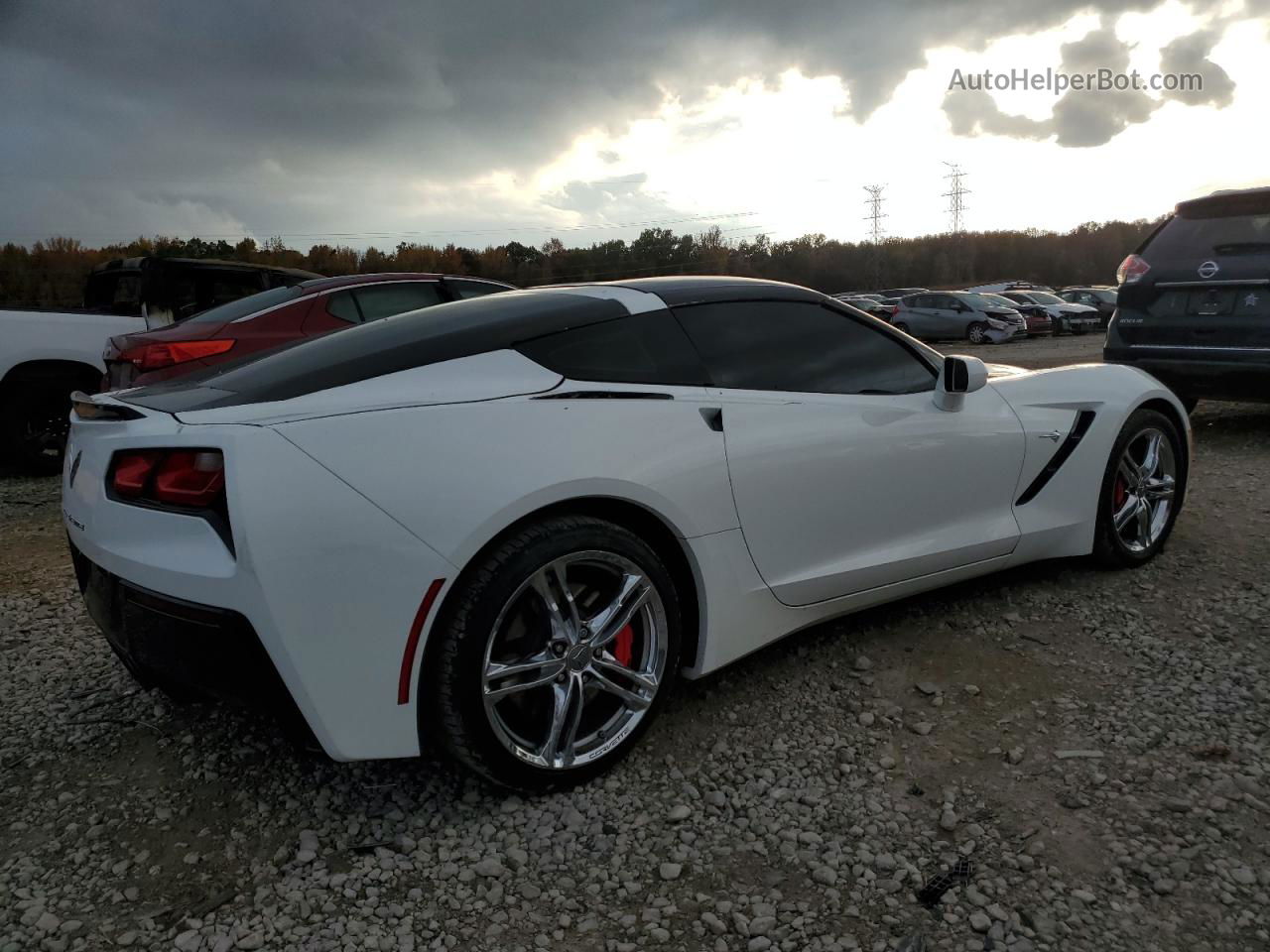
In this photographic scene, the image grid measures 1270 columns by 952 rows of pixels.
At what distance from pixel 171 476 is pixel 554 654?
3.35 ft

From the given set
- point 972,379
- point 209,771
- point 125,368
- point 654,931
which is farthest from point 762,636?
point 125,368

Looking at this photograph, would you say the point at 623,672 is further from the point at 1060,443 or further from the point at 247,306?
the point at 247,306

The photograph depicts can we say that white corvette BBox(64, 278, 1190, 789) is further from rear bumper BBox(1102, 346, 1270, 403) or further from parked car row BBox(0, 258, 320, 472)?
parked car row BBox(0, 258, 320, 472)

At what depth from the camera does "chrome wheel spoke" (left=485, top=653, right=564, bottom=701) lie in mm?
2244

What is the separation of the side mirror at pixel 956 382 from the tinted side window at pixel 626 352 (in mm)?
1020

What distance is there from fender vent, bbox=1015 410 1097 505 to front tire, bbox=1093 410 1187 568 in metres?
0.20

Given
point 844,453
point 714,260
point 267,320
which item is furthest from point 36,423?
point 714,260

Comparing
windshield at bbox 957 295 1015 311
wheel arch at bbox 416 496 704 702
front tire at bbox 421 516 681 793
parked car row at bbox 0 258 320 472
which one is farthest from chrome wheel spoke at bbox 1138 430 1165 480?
windshield at bbox 957 295 1015 311

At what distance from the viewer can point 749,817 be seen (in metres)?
2.33

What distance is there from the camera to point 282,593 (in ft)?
6.49

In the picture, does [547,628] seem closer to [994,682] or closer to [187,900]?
[187,900]

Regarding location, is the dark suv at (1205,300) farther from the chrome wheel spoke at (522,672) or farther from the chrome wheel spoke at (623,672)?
the chrome wheel spoke at (522,672)

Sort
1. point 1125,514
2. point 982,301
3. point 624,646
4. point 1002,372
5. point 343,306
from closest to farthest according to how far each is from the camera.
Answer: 1. point 624,646
2. point 1002,372
3. point 1125,514
4. point 343,306
5. point 982,301

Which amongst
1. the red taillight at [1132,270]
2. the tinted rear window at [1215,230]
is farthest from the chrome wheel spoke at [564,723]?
the tinted rear window at [1215,230]
